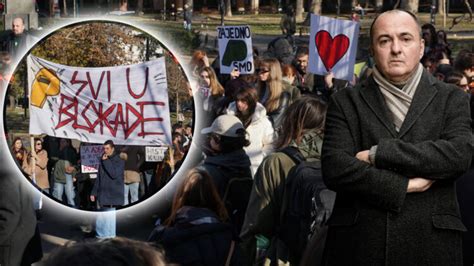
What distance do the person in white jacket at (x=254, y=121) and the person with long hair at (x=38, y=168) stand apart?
8.74 ft

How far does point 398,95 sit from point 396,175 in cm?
25

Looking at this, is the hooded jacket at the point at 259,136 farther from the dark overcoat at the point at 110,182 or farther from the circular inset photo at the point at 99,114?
the dark overcoat at the point at 110,182

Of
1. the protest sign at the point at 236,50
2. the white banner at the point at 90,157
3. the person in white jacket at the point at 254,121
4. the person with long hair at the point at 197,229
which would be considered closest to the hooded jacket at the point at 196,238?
the person with long hair at the point at 197,229

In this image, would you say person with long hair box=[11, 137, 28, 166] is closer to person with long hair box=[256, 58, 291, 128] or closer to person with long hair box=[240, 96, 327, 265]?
person with long hair box=[240, 96, 327, 265]

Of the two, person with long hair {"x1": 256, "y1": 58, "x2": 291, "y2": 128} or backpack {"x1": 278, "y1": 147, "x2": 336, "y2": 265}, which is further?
person with long hair {"x1": 256, "y1": 58, "x2": 291, "y2": 128}

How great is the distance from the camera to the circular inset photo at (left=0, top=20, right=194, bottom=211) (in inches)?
199

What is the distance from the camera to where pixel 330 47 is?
31.8ft

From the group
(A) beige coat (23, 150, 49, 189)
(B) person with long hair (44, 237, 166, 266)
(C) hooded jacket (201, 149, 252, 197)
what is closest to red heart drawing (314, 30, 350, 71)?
(C) hooded jacket (201, 149, 252, 197)

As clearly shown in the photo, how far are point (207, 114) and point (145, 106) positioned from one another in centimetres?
428

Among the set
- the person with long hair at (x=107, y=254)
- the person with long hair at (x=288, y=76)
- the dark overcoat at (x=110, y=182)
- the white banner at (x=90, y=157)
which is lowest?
the person with long hair at (x=288, y=76)

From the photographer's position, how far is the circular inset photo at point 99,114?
5.05 metres

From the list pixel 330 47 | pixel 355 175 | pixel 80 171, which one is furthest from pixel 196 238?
pixel 330 47

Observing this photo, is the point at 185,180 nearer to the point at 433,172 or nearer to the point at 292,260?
the point at 292,260

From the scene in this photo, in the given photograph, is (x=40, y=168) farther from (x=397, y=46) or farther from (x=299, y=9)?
(x=299, y=9)
